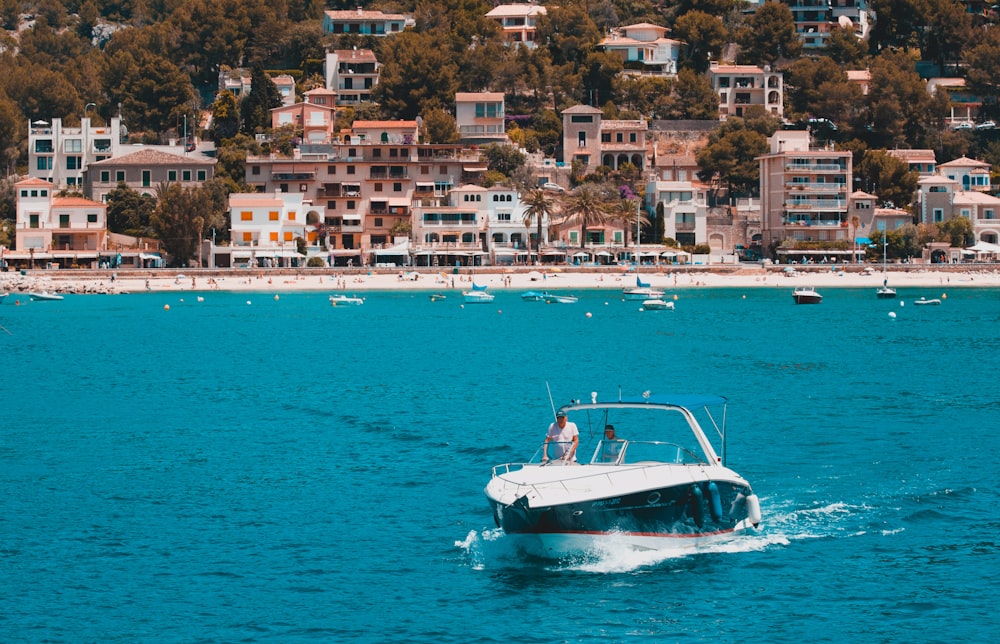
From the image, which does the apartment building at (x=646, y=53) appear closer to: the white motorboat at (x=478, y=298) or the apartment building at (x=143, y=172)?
the apartment building at (x=143, y=172)

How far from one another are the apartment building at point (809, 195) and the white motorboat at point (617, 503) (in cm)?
9411

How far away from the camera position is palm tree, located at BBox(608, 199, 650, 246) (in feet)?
387

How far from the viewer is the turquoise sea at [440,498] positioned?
23328mm

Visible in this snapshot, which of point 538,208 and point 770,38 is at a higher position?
point 770,38

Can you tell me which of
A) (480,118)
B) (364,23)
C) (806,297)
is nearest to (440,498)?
(806,297)

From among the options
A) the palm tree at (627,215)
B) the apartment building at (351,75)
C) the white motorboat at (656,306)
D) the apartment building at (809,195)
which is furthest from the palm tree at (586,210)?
the apartment building at (351,75)

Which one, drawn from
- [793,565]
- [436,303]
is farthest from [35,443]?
[436,303]

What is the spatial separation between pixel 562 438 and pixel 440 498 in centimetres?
Answer: 522

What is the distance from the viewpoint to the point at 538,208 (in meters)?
115

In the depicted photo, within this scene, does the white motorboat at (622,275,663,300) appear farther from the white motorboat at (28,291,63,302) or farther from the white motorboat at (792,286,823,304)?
the white motorboat at (28,291,63,302)

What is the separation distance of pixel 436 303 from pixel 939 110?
60.6 meters

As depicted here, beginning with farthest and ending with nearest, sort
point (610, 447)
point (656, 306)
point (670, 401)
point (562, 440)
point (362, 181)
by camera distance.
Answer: point (362, 181) → point (656, 306) → point (670, 401) → point (562, 440) → point (610, 447)

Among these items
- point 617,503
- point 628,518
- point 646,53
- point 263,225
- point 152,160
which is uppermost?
point 646,53

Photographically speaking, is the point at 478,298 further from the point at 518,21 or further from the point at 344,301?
the point at 518,21
